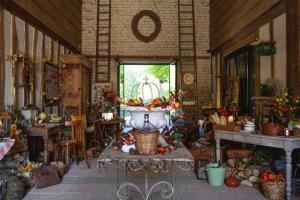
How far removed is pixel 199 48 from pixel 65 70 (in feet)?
→ 15.1

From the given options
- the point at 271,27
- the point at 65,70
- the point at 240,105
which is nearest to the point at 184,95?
the point at 240,105

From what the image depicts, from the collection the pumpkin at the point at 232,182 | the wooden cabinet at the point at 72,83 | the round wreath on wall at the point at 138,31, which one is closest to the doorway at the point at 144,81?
the round wreath on wall at the point at 138,31

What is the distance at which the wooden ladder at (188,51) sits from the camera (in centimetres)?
1062

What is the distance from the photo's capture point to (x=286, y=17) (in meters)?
5.43

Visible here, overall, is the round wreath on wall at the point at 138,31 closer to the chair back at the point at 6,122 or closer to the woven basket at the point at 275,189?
the chair back at the point at 6,122

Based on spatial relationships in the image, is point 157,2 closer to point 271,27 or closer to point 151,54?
point 151,54

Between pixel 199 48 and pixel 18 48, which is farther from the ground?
pixel 199 48

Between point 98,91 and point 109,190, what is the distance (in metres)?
6.12

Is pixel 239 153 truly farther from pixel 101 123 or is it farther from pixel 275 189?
pixel 101 123

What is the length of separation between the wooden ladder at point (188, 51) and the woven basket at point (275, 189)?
6.21 meters

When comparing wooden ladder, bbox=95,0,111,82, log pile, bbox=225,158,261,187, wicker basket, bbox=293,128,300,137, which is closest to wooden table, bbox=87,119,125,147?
wooden ladder, bbox=95,0,111,82

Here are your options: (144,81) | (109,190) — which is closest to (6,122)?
(109,190)

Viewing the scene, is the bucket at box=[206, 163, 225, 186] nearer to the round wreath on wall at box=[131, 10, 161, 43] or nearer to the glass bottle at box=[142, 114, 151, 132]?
the glass bottle at box=[142, 114, 151, 132]

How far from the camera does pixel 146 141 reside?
10.6 feet
